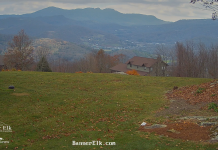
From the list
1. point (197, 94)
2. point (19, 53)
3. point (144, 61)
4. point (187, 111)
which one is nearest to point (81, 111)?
point (187, 111)

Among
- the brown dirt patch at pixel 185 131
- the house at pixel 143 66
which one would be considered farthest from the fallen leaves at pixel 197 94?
the house at pixel 143 66

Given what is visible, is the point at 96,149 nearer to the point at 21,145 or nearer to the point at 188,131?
the point at 21,145

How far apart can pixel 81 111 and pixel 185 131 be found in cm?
767

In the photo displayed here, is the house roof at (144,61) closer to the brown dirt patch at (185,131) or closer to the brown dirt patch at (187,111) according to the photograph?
the brown dirt patch at (187,111)

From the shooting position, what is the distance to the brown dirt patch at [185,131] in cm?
1089

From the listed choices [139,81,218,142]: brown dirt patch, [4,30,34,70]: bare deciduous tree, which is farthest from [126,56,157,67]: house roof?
[139,81,218,142]: brown dirt patch

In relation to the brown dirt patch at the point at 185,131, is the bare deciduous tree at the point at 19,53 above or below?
above

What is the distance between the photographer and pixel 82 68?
8125 cm

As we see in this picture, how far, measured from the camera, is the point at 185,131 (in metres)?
11.8

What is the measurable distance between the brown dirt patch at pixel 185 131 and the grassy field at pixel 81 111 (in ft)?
1.86

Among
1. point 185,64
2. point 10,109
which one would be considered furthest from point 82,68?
point 10,109

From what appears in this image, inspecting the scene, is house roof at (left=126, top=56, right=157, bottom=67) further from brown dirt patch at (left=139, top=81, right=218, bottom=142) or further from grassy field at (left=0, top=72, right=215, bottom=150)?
brown dirt patch at (left=139, top=81, right=218, bottom=142)

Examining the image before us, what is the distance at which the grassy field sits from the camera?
35.8 feet

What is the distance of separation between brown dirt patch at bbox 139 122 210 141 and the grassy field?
22.3 inches
